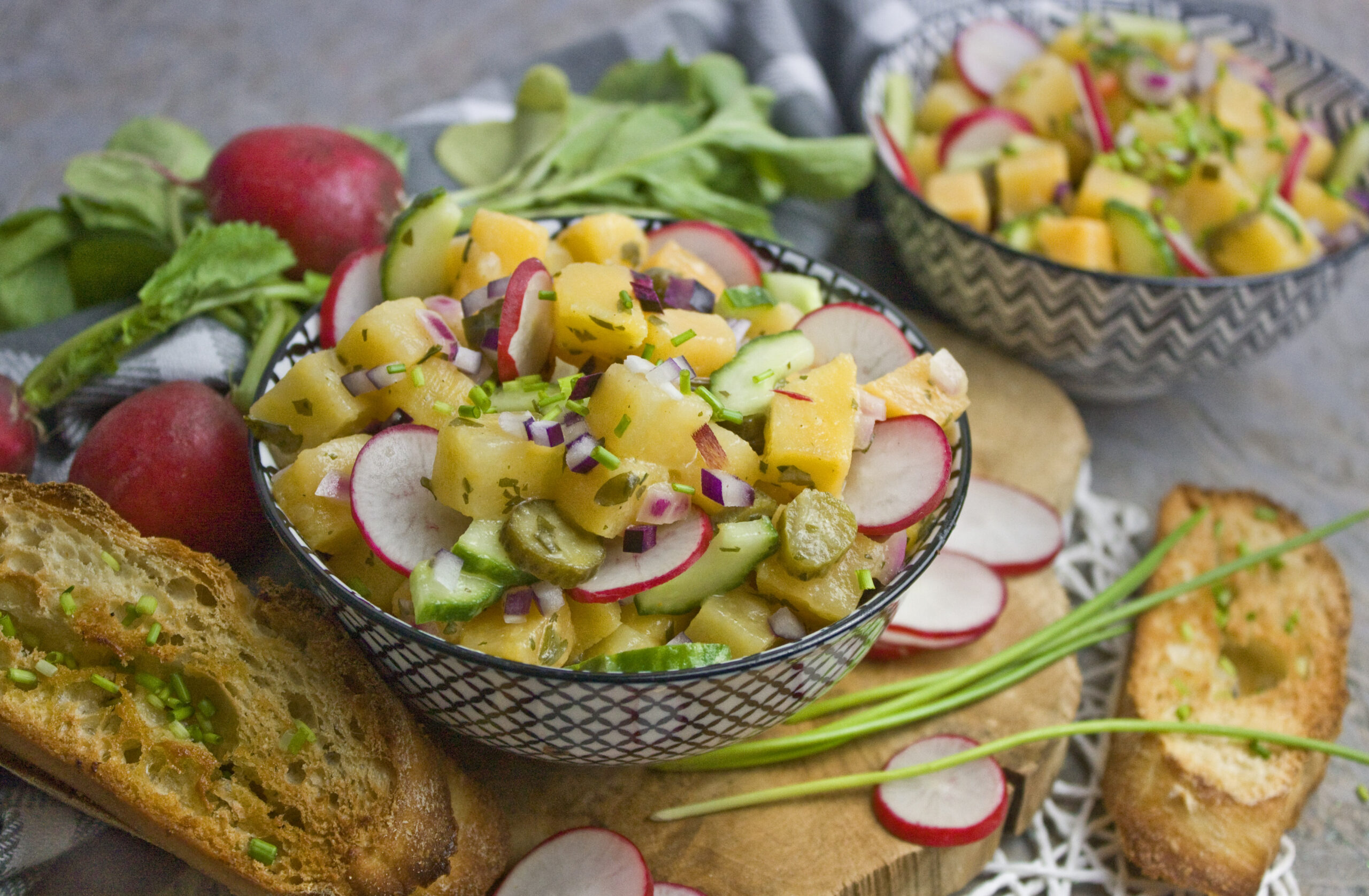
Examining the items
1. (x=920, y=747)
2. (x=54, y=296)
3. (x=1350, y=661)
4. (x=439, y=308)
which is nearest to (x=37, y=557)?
(x=439, y=308)

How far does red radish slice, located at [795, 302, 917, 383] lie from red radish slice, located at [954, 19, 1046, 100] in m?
1.71

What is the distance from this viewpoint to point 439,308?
207cm

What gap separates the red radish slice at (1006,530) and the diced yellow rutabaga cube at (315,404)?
146 centimetres

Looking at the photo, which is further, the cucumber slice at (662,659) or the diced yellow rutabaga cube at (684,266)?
the diced yellow rutabaga cube at (684,266)

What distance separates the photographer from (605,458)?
1658 mm

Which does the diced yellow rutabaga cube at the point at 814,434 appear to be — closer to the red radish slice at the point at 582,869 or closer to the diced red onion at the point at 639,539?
the diced red onion at the point at 639,539

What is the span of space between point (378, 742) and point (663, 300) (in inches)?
38.2

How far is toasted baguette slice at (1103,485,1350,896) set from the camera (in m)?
2.24

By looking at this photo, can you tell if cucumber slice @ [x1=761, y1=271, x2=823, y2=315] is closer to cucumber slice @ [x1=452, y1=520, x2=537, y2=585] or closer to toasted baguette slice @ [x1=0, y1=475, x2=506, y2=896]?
cucumber slice @ [x1=452, y1=520, x2=537, y2=585]

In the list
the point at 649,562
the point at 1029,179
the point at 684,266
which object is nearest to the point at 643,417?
the point at 649,562

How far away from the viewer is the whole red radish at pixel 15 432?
2275 mm

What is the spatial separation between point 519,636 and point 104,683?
2.49ft

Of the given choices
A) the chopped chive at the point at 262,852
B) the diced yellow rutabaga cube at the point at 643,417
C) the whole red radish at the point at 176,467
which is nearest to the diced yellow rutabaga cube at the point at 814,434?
the diced yellow rutabaga cube at the point at 643,417

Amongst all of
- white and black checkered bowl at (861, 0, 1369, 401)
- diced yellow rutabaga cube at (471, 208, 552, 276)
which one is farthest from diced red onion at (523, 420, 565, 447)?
→ white and black checkered bowl at (861, 0, 1369, 401)
